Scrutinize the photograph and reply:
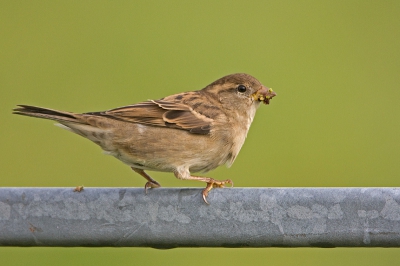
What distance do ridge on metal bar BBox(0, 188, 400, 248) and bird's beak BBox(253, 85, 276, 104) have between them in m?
2.75

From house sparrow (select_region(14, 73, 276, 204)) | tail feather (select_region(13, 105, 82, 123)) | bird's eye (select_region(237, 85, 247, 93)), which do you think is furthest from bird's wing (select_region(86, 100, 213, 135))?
bird's eye (select_region(237, 85, 247, 93))

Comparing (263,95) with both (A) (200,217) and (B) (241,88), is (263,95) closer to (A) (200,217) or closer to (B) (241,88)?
(B) (241,88)

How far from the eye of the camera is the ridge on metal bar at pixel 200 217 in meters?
3.20

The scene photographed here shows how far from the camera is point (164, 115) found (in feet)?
18.5

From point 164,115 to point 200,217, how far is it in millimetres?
2281

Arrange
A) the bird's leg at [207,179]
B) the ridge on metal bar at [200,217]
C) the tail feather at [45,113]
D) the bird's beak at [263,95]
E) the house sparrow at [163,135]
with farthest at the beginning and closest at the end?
1. the bird's beak at [263,95]
2. the house sparrow at [163,135]
3. the bird's leg at [207,179]
4. the tail feather at [45,113]
5. the ridge on metal bar at [200,217]

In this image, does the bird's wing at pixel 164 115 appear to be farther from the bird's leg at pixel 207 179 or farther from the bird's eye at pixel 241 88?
the bird's eye at pixel 241 88

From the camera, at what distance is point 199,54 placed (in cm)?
1009

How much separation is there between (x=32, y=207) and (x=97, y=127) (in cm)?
201

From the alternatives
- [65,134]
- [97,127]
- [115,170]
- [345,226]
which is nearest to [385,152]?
[115,170]

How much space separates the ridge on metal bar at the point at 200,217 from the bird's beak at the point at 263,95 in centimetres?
275

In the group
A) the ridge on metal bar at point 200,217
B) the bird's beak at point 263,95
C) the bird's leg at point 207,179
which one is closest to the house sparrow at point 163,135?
the bird's leg at point 207,179

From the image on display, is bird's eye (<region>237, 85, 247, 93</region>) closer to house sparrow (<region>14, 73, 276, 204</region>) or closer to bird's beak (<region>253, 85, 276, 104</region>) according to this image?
bird's beak (<region>253, 85, 276, 104</region>)

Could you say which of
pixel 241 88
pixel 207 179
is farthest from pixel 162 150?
pixel 241 88
